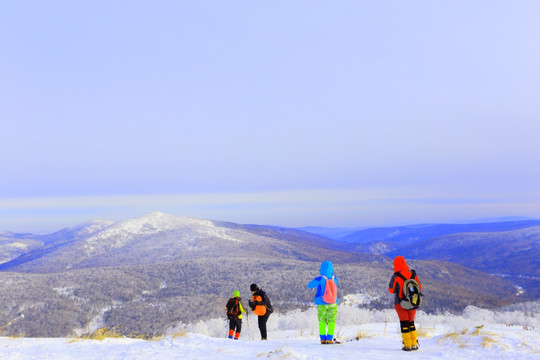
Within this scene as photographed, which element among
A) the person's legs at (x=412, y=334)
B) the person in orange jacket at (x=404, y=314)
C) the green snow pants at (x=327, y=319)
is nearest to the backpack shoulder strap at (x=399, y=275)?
the person in orange jacket at (x=404, y=314)

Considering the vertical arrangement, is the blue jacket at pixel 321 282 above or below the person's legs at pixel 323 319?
above

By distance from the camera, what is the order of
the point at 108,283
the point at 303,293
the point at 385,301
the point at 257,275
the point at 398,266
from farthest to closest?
the point at 257,275, the point at 108,283, the point at 303,293, the point at 385,301, the point at 398,266

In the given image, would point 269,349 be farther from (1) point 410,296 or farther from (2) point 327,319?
(1) point 410,296

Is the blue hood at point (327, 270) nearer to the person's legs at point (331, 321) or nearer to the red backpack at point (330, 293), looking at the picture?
the red backpack at point (330, 293)

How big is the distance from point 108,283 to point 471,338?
142058 mm

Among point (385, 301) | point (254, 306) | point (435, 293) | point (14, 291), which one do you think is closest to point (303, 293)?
point (385, 301)

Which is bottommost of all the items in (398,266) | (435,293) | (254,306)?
(435,293)

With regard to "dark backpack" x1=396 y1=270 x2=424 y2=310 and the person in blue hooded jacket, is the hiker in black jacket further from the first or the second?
"dark backpack" x1=396 y1=270 x2=424 y2=310

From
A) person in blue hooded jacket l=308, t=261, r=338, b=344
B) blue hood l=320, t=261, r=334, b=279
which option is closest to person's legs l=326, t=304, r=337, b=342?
person in blue hooded jacket l=308, t=261, r=338, b=344

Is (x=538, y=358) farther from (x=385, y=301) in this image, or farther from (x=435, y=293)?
(x=435, y=293)

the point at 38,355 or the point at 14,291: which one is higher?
the point at 38,355

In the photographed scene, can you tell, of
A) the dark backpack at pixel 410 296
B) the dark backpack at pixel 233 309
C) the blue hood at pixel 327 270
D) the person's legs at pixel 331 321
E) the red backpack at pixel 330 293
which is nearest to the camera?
the dark backpack at pixel 410 296

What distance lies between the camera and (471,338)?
782 cm

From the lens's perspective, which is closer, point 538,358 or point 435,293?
point 538,358
